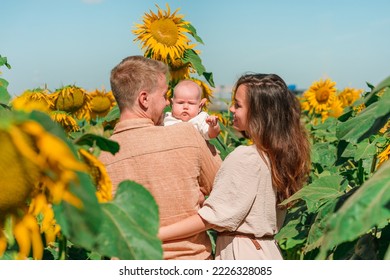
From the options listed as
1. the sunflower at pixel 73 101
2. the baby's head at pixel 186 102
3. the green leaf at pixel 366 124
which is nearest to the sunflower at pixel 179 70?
the baby's head at pixel 186 102

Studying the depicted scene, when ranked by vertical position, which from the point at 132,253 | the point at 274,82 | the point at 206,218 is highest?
the point at 274,82

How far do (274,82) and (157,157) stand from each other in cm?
46

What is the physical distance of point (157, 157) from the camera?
5.65 feet

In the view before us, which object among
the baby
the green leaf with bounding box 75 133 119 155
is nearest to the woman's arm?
the baby

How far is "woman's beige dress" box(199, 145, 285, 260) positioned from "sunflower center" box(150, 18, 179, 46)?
111 centimetres

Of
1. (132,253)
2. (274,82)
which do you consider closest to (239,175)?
(274,82)

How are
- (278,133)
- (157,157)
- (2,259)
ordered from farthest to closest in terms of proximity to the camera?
(278,133) < (157,157) < (2,259)

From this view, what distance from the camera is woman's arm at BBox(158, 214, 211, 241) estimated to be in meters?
1.69

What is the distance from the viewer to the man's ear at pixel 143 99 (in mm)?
1796

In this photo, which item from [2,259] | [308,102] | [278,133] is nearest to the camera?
[2,259]

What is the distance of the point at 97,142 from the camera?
0.77 metres

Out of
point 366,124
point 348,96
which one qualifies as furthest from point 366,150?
point 348,96

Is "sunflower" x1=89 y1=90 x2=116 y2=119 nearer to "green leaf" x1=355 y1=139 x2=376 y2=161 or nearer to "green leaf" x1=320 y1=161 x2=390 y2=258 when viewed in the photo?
"green leaf" x1=355 y1=139 x2=376 y2=161

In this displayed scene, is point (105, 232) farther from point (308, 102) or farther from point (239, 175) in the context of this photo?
point (308, 102)
